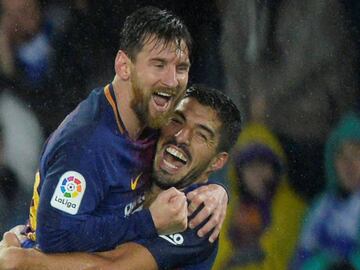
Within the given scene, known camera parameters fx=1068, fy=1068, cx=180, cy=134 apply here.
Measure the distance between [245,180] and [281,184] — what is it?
0.13 metres

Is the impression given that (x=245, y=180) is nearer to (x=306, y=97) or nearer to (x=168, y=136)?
(x=306, y=97)

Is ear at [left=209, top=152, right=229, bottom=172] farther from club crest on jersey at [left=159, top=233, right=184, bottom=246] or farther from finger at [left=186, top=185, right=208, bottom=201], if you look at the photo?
club crest on jersey at [left=159, top=233, right=184, bottom=246]

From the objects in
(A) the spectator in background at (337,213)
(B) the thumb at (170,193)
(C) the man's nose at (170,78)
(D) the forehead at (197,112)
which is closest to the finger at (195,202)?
(B) the thumb at (170,193)

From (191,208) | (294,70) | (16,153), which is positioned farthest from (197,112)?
(16,153)

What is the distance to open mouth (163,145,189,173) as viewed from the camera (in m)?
3.13

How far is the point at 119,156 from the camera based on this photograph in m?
2.88

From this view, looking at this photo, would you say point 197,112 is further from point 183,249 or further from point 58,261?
point 58,261

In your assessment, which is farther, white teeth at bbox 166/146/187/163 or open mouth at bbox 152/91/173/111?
white teeth at bbox 166/146/187/163

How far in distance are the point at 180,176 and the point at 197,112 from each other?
0.20 metres

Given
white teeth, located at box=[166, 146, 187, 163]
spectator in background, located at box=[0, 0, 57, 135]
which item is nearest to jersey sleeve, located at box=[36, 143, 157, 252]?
white teeth, located at box=[166, 146, 187, 163]

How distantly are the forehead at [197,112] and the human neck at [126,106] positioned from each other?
251mm

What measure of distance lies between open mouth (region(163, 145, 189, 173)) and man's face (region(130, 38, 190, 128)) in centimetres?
18

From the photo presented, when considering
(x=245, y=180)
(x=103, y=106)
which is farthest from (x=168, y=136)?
(x=245, y=180)

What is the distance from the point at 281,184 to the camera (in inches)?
145
